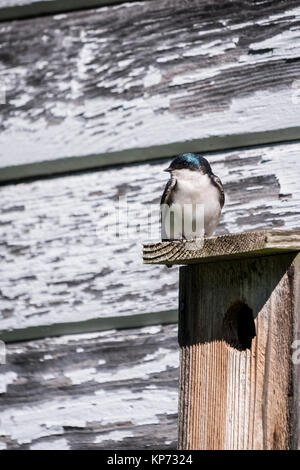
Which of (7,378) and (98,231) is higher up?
(98,231)

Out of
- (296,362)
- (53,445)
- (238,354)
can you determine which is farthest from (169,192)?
(296,362)

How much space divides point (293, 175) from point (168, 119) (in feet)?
1.13

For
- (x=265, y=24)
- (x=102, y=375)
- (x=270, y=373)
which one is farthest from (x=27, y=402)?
(x=265, y=24)

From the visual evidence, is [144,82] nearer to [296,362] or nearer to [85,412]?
[85,412]

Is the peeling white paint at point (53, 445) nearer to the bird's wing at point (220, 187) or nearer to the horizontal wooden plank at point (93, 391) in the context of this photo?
the horizontal wooden plank at point (93, 391)

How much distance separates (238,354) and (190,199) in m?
1.11

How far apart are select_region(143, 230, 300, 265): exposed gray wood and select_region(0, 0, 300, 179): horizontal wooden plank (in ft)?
1.89

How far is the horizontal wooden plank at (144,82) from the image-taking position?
2777 mm

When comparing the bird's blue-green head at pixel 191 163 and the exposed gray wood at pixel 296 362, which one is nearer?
the exposed gray wood at pixel 296 362

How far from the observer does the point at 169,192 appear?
293 centimetres

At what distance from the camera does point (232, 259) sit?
2236 mm

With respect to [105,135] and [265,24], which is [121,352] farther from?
[265,24]

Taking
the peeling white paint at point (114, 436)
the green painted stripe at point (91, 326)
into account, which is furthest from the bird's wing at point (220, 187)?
the peeling white paint at point (114, 436)

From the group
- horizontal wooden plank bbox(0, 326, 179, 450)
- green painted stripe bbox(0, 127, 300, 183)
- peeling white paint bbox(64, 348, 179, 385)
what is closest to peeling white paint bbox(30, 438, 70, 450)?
horizontal wooden plank bbox(0, 326, 179, 450)
